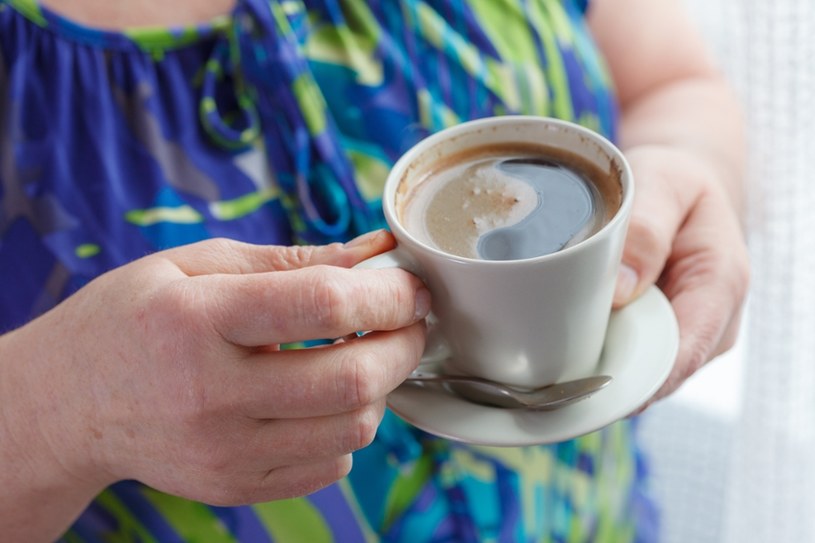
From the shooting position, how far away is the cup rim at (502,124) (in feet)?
1.73

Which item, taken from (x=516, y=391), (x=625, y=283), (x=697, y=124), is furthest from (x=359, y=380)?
(x=697, y=124)

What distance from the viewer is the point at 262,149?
78 centimetres

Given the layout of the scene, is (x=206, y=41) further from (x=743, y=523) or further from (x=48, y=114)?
(x=743, y=523)

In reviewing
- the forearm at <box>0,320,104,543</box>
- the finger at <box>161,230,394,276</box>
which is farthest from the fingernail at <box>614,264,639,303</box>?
the forearm at <box>0,320,104,543</box>

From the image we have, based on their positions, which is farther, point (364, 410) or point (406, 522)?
point (406, 522)

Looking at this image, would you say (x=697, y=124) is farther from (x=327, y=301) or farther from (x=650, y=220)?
(x=327, y=301)

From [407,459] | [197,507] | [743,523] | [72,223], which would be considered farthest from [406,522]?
[743,523]

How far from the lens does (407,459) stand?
80 centimetres

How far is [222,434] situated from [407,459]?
28cm

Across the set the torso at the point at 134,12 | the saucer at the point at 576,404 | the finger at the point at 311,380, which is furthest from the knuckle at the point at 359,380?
the torso at the point at 134,12

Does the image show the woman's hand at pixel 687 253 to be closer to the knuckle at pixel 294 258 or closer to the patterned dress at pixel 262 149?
the patterned dress at pixel 262 149

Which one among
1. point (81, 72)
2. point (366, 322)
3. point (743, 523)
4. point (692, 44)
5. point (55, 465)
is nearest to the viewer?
point (366, 322)

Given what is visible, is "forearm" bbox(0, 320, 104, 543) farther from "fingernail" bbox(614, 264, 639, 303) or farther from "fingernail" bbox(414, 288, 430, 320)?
"fingernail" bbox(614, 264, 639, 303)

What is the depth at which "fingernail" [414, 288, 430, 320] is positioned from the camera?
56cm
